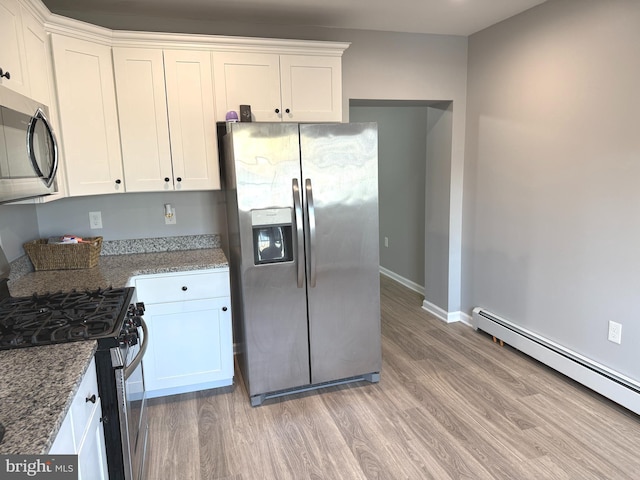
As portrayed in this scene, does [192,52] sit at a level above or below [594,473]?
above

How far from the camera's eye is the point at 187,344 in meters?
2.69

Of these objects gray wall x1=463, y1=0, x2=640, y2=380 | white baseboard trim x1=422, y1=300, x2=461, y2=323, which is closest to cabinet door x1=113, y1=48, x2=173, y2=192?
gray wall x1=463, y1=0, x2=640, y2=380

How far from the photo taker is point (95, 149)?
257cm

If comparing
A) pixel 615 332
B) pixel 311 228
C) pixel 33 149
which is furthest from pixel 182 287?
pixel 615 332

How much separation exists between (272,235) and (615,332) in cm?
212

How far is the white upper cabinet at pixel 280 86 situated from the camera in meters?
2.79

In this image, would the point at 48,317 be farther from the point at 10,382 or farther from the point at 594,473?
the point at 594,473

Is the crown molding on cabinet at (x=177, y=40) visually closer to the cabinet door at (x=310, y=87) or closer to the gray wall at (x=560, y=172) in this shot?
the cabinet door at (x=310, y=87)

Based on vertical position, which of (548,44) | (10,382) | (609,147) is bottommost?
(10,382)

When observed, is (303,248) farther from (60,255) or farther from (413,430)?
(60,255)

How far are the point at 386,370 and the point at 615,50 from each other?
243cm

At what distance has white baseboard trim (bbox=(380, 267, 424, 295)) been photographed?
482 cm

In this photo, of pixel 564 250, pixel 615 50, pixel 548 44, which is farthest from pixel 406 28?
Result: pixel 564 250

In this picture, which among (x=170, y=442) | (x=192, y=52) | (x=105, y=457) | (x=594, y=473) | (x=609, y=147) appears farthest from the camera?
(x=192, y=52)
